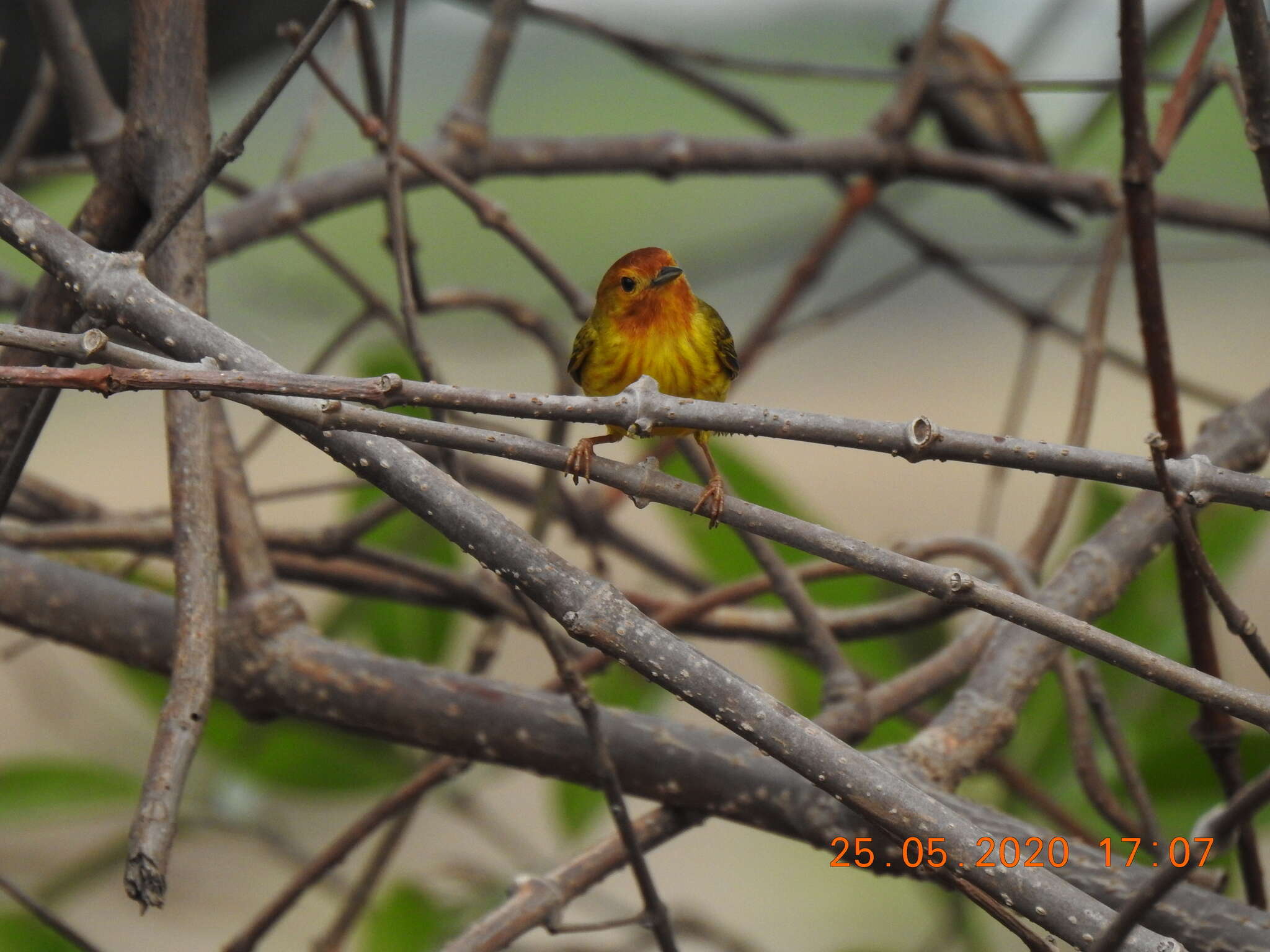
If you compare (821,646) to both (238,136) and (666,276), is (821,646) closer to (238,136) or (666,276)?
(666,276)

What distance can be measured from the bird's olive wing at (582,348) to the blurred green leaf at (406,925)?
0.73 metres

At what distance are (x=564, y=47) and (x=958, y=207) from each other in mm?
1222

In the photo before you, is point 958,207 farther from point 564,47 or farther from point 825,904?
point 825,904

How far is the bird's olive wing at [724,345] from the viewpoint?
3.34 ft

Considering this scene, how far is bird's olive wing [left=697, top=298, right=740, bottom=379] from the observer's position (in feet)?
3.34

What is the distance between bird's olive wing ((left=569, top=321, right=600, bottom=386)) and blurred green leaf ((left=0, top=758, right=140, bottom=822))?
0.88 metres

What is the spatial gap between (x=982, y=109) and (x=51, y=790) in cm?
161

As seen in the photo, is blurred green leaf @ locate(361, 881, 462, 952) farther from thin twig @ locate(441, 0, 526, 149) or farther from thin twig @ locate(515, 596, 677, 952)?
thin twig @ locate(441, 0, 526, 149)

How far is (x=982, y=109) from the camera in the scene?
1734 mm

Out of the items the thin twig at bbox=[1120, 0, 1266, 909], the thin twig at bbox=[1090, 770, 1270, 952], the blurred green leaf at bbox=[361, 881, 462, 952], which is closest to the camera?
the thin twig at bbox=[1090, 770, 1270, 952]

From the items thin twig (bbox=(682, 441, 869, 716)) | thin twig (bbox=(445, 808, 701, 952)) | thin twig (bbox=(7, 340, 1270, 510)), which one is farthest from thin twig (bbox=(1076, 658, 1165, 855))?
thin twig (bbox=(7, 340, 1270, 510))

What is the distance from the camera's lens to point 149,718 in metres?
1.67

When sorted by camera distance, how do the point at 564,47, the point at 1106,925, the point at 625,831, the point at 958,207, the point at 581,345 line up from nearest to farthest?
the point at 1106,925 < the point at 625,831 < the point at 581,345 < the point at 564,47 < the point at 958,207

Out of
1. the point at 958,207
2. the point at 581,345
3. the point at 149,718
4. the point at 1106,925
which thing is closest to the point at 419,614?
the point at 149,718
